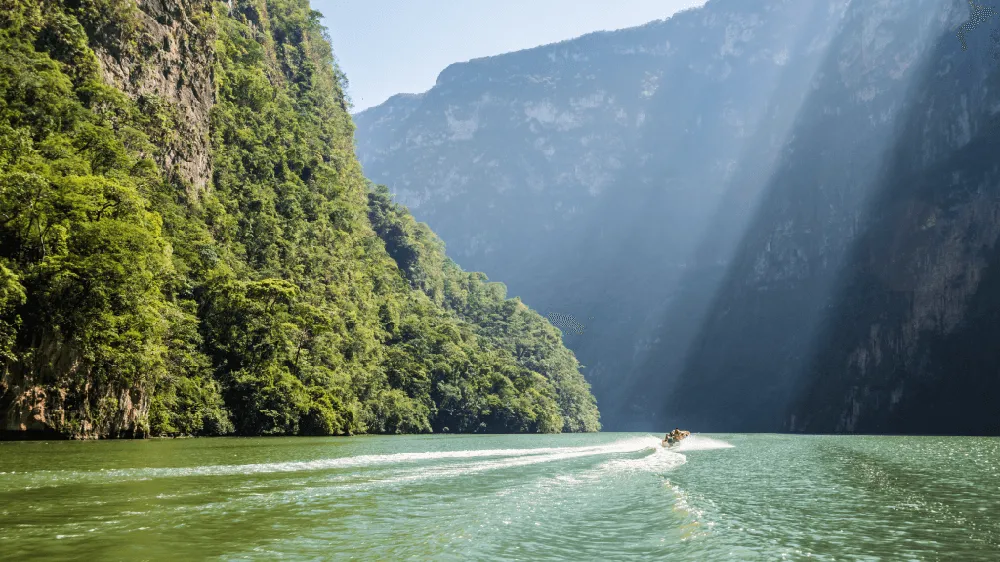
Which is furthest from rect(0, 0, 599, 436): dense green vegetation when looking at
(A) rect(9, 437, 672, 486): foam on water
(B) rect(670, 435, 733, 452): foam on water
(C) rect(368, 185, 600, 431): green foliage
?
(B) rect(670, 435, 733, 452): foam on water

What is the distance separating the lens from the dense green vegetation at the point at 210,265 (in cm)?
3522

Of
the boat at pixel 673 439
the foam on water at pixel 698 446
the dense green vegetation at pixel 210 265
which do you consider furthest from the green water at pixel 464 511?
the boat at pixel 673 439

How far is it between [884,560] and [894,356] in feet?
457

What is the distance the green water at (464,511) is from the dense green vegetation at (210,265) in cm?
989

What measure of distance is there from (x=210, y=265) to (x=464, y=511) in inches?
1906

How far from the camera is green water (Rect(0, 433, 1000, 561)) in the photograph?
1232 cm

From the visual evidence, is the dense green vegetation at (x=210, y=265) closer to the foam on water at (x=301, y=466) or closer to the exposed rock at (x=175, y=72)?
the exposed rock at (x=175, y=72)

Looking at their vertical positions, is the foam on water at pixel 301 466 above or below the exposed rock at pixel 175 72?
below

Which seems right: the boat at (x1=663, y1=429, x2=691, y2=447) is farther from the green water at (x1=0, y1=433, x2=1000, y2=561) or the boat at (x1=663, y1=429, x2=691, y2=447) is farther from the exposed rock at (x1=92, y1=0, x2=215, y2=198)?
the exposed rock at (x1=92, y1=0, x2=215, y2=198)

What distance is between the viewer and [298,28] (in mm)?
118438

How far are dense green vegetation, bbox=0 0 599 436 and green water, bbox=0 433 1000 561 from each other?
9890 millimetres

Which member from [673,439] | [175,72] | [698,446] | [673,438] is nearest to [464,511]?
[698,446]

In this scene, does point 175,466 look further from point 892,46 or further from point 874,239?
point 892,46

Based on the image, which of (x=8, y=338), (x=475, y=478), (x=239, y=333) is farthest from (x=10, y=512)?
(x=239, y=333)
